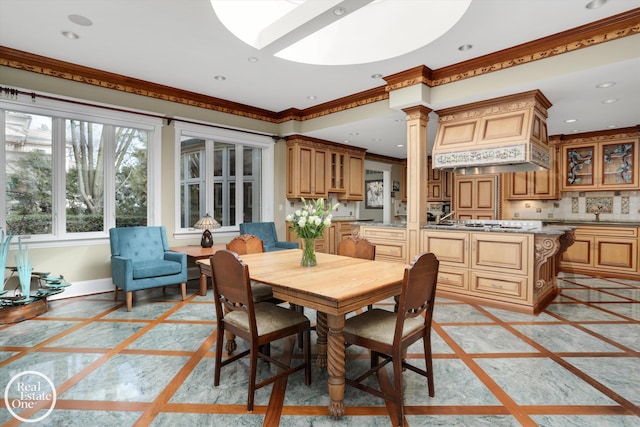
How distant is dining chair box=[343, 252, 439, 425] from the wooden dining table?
140 millimetres

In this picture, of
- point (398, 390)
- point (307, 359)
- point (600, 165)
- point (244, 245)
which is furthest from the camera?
point (600, 165)

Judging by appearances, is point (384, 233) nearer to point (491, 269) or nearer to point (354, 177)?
point (491, 269)

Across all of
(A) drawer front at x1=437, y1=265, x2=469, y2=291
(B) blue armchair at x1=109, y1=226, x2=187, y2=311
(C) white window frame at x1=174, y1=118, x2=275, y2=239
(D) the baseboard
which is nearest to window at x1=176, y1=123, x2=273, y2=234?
(C) white window frame at x1=174, y1=118, x2=275, y2=239

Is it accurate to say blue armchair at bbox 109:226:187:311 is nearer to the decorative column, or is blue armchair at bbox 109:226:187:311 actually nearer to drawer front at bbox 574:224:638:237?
the decorative column

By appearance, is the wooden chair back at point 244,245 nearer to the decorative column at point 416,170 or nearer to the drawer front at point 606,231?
the decorative column at point 416,170

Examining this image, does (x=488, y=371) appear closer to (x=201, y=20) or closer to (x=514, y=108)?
(x=514, y=108)

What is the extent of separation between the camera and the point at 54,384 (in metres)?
2.07

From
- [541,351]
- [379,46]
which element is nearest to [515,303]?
[541,351]

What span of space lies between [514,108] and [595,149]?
3288 millimetres

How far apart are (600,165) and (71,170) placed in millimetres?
8148

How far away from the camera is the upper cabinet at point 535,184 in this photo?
6.02 metres

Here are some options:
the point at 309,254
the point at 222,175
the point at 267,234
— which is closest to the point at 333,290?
the point at 309,254

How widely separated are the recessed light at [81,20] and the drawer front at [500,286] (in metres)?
4.65

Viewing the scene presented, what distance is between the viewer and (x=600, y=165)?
571cm
